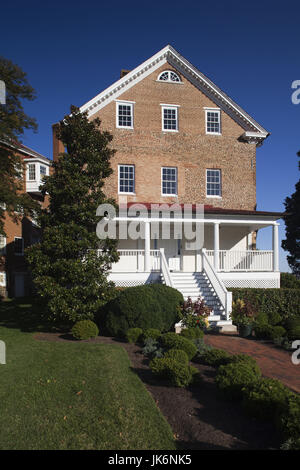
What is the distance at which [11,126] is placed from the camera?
15.5 metres

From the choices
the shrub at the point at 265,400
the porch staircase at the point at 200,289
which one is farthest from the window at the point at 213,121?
the shrub at the point at 265,400

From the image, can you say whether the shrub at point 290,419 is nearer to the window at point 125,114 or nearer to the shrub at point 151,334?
the shrub at point 151,334

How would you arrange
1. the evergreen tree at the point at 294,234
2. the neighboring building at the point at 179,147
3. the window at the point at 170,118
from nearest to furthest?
1. the neighboring building at the point at 179,147
2. the window at the point at 170,118
3. the evergreen tree at the point at 294,234

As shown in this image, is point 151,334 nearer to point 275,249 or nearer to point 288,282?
point 275,249

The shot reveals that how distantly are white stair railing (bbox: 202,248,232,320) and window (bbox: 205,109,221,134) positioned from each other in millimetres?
10424

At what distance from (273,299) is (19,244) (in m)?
20.9

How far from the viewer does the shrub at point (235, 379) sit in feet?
23.6

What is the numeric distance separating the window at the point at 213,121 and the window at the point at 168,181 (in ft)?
13.7

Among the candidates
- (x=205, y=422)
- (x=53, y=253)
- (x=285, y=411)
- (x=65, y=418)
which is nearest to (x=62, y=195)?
(x=53, y=253)

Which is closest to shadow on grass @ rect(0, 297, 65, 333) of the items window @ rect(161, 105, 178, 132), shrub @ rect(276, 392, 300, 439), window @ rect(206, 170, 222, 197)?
shrub @ rect(276, 392, 300, 439)

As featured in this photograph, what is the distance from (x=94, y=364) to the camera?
9438 millimetres

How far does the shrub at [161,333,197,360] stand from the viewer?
10.0m

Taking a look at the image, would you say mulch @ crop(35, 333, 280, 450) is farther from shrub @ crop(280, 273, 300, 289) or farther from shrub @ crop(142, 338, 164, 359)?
shrub @ crop(280, 273, 300, 289)

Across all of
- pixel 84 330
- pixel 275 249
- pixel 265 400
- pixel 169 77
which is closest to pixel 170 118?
pixel 169 77
